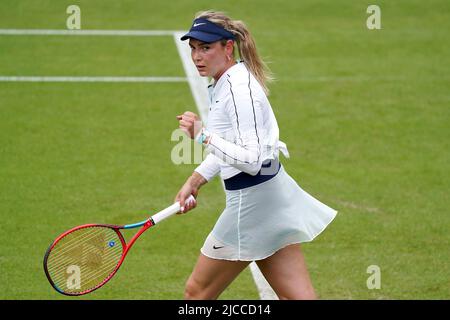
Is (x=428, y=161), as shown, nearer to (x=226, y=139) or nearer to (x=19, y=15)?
(x=226, y=139)

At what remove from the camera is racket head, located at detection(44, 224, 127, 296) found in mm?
5723

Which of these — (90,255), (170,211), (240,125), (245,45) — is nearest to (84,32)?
(90,255)

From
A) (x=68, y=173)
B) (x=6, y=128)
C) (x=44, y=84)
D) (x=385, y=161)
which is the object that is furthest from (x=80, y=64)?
(x=385, y=161)

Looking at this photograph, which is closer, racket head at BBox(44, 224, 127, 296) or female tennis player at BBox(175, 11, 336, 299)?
female tennis player at BBox(175, 11, 336, 299)

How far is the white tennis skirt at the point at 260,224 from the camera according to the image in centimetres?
554

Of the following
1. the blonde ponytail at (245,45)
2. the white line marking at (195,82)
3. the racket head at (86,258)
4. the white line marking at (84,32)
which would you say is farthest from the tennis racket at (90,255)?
the white line marking at (84,32)

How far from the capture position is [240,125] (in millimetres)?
5234

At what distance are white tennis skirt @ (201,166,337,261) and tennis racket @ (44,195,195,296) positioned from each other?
37 centimetres

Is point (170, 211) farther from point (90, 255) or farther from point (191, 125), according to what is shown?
point (191, 125)

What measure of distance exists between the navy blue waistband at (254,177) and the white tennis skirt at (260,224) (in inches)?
0.9
